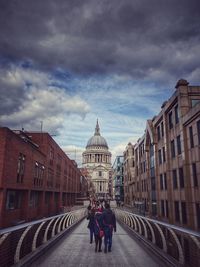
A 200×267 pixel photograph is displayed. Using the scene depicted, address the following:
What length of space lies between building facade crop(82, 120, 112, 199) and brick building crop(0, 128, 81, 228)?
116 meters

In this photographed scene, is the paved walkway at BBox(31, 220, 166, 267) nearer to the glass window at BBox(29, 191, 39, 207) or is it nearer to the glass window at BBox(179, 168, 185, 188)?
the glass window at BBox(179, 168, 185, 188)

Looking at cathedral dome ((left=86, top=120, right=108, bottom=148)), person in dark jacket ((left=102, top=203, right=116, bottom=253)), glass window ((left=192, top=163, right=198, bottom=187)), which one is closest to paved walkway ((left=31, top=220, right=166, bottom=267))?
person in dark jacket ((left=102, top=203, right=116, bottom=253))

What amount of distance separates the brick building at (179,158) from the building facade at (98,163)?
403 ft

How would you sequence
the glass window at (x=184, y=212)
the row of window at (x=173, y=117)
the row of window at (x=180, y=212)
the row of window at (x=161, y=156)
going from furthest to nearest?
the row of window at (x=161, y=156) < the row of window at (x=173, y=117) < the row of window at (x=180, y=212) < the glass window at (x=184, y=212)

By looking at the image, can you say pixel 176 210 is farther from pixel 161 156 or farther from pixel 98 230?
pixel 98 230

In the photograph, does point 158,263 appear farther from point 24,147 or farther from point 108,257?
point 24,147

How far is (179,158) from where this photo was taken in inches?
808

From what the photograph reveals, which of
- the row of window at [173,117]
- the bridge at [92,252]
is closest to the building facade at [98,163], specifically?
the row of window at [173,117]

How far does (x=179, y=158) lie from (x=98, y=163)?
145503 millimetres

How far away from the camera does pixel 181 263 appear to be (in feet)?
24.2

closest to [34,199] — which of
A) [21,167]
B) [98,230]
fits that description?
[21,167]

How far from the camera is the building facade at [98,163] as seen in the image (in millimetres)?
155125

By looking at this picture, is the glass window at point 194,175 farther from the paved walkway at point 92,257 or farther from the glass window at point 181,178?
the paved walkway at point 92,257

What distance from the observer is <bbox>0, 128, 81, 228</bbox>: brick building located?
60.4ft
